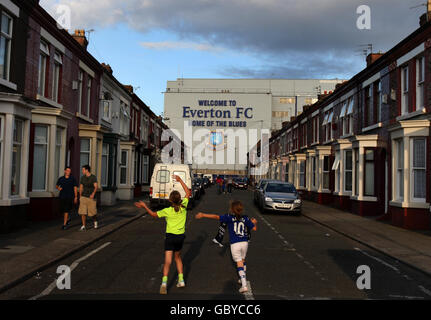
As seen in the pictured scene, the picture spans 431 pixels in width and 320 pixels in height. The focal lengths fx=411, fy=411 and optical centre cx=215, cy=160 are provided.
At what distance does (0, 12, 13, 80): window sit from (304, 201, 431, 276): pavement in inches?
484

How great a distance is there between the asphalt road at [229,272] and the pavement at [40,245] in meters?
0.22

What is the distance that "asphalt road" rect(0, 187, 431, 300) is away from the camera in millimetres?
6508

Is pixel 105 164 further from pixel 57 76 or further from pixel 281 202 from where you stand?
pixel 281 202

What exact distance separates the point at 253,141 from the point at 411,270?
72.5 meters

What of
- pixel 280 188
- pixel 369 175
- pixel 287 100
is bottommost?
pixel 280 188

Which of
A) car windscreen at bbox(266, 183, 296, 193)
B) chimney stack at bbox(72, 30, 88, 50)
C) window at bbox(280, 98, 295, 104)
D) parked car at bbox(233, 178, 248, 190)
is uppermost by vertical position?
window at bbox(280, 98, 295, 104)

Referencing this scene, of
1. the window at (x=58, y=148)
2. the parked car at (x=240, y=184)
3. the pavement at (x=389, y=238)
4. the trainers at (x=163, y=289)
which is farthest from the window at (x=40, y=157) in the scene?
the parked car at (x=240, y=184)

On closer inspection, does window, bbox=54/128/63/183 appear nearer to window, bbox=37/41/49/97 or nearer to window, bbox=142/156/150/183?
window, bbox=37/41/49/97

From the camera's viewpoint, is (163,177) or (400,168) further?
(163,177)

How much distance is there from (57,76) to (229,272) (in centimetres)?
1323

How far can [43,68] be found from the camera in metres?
16.3

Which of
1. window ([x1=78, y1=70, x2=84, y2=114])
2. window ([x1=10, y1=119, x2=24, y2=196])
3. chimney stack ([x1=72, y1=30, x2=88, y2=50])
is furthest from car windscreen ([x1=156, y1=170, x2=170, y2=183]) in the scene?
window ([x1=10, y1=119, x2=24, y2=196])

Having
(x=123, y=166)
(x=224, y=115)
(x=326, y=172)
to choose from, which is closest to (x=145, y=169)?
(x=123, y=166)
